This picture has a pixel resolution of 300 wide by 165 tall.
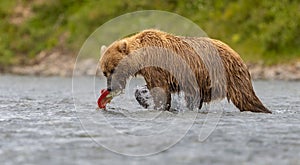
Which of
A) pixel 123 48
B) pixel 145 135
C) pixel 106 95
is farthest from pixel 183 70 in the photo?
pixel 145 135

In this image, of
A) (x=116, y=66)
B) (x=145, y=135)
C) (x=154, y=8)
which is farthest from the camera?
(x=154, y=8)

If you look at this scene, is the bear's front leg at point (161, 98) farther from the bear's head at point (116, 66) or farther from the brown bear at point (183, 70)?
the bear's head at point (116, 66)

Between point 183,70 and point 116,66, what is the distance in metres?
1.22

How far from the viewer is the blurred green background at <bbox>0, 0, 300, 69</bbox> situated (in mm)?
32188

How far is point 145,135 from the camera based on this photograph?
33.8 ft

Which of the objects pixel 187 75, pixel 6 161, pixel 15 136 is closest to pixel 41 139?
pixel 15 136

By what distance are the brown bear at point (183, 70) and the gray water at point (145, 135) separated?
35 cm

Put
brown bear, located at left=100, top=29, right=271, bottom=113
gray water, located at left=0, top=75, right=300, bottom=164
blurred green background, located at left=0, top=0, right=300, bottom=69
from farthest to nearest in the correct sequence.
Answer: blurred green background, located at left=0, top=0, right=300, bottom=69, brown bear, located at left=100, top=29, right=271, bottom=113, gray water, located at left=0, top=75, right=300, bottom=164

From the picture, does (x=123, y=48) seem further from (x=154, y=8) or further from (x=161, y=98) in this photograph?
(x=154, y=8)

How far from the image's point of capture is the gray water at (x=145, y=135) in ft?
27.7

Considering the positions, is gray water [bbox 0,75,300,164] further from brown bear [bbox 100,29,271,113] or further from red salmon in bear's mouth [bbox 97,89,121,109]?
brown bear [bbox 100,29,271,113]

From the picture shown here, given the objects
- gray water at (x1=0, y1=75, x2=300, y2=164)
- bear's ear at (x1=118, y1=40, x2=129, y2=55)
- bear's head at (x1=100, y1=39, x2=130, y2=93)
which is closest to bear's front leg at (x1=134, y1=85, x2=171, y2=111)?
gray water at (x1=0, y1=75, x2=300, y2=164)

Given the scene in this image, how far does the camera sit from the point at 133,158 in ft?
27.8

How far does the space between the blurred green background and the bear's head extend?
62.0 feet
